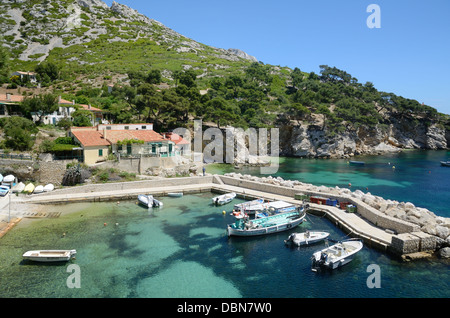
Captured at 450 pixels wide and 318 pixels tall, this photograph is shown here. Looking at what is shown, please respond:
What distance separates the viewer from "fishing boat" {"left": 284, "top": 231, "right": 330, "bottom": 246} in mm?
20406

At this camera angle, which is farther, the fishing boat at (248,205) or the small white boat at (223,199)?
the small white boat at (223,199)

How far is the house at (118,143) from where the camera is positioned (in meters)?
34.2

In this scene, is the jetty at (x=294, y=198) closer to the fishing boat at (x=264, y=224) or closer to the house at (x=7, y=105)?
the fishing boat at (x=264, y=224)

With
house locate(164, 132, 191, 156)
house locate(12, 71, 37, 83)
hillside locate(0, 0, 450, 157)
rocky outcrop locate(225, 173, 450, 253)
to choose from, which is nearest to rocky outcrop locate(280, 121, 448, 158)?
hillside locate(0, 0, 450, 157)

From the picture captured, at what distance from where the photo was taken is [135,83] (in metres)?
61.0

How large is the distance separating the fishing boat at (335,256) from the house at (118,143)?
25.2 meters

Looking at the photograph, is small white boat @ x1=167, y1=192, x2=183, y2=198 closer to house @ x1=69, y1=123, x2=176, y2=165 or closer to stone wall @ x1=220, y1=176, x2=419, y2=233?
stone wall @ x1=220, y1=176, x2=419, y2=233

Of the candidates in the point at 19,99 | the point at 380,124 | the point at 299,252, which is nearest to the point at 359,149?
the point at 380,124

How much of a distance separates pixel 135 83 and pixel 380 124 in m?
61.7

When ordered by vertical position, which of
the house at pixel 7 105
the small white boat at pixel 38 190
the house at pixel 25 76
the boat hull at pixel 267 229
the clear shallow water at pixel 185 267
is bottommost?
the clear shallow water at pixel 185 267

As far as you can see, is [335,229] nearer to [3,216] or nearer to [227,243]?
[227,243]

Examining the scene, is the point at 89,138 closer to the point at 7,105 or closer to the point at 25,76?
the point at 7,105

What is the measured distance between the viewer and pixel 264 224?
22859 mm

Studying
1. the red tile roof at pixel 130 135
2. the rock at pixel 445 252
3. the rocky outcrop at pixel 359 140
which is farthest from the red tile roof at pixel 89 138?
the rocky outcrop at pixel 359 140
